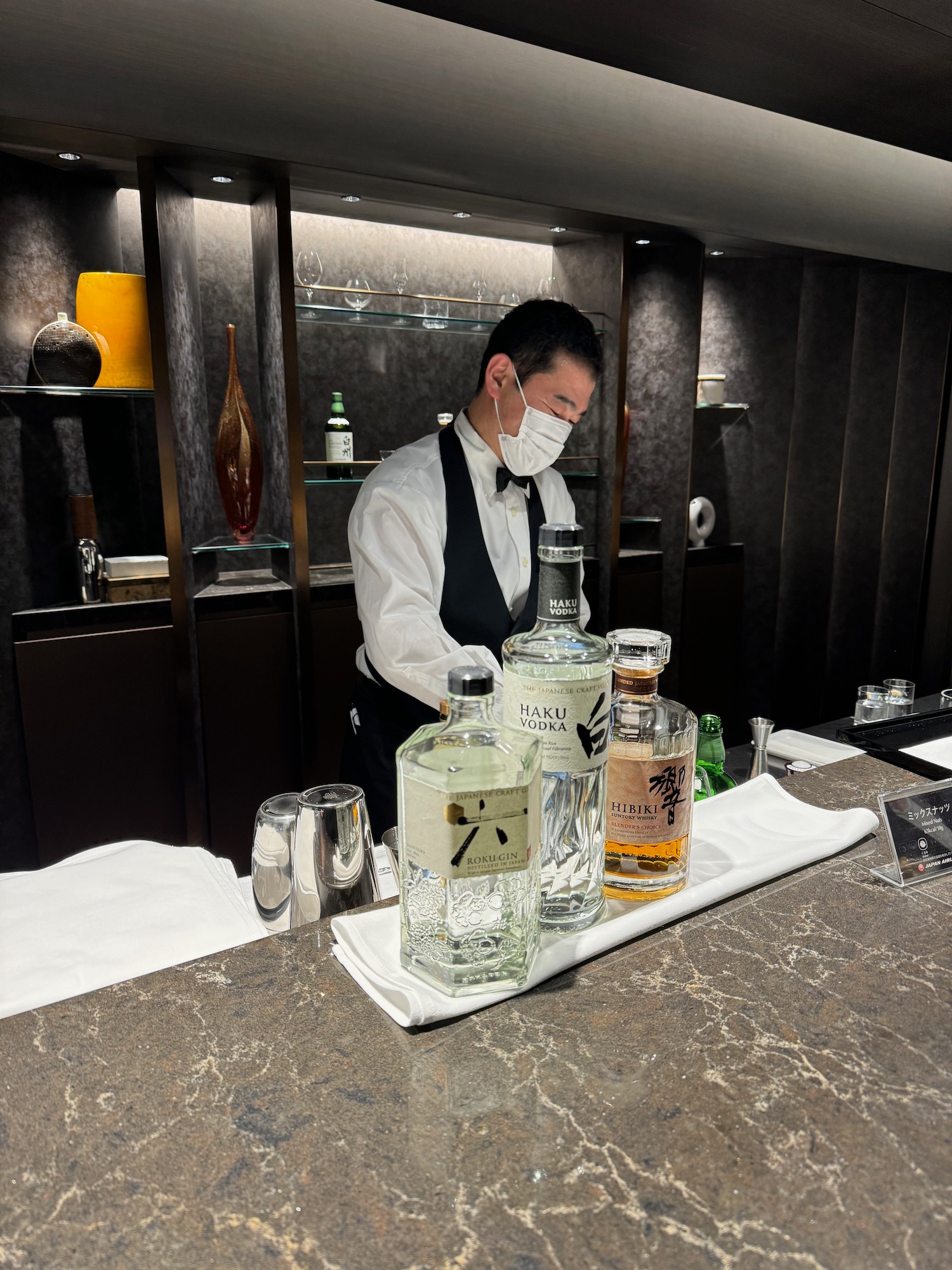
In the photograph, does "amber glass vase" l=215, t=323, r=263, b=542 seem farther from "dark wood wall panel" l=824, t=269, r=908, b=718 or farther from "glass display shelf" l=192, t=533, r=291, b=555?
"dark wood wall panel" l=824, t=269, r=908, b=718

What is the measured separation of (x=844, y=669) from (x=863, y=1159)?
4.76 m

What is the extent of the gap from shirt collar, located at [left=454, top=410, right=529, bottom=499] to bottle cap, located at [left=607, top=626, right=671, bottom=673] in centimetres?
160

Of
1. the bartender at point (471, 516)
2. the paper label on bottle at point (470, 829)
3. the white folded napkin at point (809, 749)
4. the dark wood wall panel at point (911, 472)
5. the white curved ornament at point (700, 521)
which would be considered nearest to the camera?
the paper label on bottle at point (470, 829)

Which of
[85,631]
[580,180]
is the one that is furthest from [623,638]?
[580,180]

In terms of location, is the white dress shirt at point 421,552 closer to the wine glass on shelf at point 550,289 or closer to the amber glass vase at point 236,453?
the amber glass vase at point 236,453

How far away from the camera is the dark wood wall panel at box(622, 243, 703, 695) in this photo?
3.82 meters

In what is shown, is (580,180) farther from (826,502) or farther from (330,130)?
(826,502)

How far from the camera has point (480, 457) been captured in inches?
94.8

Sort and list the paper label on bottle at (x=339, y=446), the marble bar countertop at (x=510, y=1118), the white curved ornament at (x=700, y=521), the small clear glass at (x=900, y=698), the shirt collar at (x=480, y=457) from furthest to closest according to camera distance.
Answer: the white curved ornament at (x=700, y=521) < the paper label on bottle at (x=339, y=446) < the shirt collar at (x=480, y=457) < the small clear glass at (x=900, y=698) < the marble bar countertop at (x=510, y=1118)

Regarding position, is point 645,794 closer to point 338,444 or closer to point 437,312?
point 338,444

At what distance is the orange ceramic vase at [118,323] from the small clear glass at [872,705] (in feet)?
7.56

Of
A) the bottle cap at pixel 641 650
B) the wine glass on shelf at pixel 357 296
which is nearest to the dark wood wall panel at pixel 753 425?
the wine glass on shelf at pixel 357 296

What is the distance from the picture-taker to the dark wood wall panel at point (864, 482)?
4.58 metres

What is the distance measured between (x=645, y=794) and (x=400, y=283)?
307 cm
